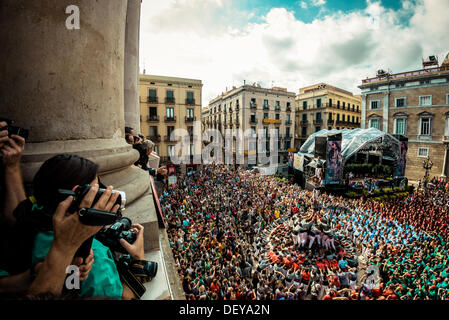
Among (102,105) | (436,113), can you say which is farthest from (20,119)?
(436,113)

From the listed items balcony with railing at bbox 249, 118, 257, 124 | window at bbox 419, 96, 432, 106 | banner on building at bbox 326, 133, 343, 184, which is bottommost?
banner on building at bbox 326, 133, 343, 184

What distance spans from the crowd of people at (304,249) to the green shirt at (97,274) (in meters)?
4.75

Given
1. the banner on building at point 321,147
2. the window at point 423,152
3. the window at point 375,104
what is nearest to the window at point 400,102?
the window at point 375,104

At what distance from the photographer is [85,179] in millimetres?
1255

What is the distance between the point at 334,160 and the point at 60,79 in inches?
805

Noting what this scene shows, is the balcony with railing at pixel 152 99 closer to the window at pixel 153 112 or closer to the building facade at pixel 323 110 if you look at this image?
the window at pixel 153 112

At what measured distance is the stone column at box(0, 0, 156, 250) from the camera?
195cm

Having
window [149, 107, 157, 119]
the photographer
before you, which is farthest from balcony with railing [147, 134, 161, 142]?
the photographer

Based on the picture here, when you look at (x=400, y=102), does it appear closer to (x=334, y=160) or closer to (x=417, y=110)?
(x=417, y=110)

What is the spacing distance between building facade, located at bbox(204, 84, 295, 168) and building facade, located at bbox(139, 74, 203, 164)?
28.5ft

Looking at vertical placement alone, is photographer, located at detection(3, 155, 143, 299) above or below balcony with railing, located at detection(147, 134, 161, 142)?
below

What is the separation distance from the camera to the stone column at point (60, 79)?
6.41ft

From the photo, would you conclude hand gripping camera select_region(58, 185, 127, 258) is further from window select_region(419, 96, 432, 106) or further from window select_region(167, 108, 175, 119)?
window select_region(419, 96, 432, 106)

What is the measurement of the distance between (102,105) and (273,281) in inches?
283
